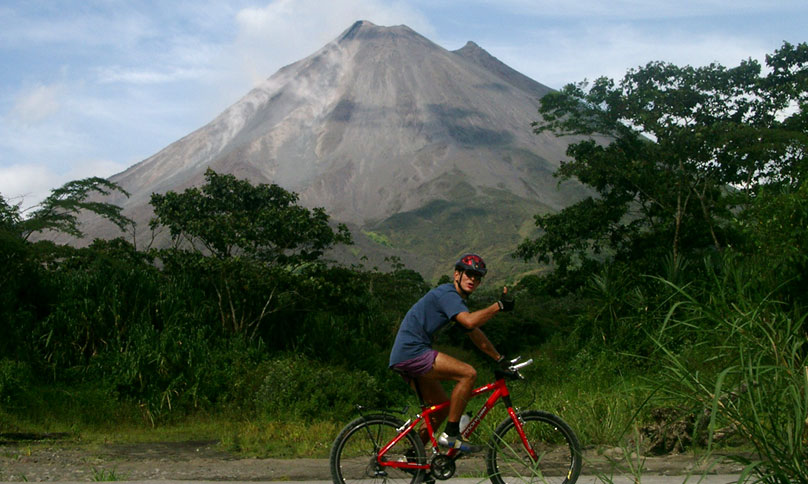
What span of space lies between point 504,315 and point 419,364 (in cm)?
2103

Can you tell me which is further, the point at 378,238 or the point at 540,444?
the point at 378,238

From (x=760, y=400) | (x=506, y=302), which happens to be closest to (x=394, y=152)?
(x=506, y=302)

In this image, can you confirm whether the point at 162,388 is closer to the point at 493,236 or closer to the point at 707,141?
the point at 707,141

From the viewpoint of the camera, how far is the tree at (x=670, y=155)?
75.6 ft

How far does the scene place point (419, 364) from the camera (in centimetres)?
495

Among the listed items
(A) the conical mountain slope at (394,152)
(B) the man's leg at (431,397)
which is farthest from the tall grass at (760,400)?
(A) the conical mountain slope at (394,152)

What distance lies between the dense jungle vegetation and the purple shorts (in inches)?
47.8

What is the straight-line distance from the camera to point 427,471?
4.95 metres

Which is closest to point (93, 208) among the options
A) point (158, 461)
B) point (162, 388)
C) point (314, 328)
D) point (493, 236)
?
point (314, 328)

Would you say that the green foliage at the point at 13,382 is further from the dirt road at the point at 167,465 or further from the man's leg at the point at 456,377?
the man's leg at the point at 456,377

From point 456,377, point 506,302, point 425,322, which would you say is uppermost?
point 506,302

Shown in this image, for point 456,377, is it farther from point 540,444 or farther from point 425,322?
point 540,444

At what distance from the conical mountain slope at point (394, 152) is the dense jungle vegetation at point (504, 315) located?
100581mm

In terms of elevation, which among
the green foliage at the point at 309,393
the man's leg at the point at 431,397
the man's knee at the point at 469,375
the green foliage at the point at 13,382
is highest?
the man's knee at the point at 469,375
